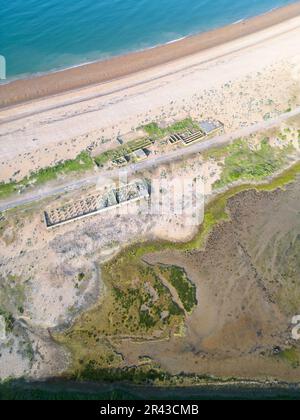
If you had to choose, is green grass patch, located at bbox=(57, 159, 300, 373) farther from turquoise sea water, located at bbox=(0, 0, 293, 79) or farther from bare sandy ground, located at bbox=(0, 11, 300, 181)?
turquoise sea water, located at bbox=(0, 0, 293, 79)

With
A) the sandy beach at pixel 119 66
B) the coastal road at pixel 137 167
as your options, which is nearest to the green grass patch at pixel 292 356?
the coastal road at pixel 137 167

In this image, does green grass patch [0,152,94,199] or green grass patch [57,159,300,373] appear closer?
green grass patch [57,159,300,373]

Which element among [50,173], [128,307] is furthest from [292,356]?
[50,173]

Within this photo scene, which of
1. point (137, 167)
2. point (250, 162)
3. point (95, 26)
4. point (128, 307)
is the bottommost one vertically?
point (128, 307)

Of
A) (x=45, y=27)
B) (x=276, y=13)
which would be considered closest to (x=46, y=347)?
(x=45, y=27)

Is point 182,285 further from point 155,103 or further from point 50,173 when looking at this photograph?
point 155,103

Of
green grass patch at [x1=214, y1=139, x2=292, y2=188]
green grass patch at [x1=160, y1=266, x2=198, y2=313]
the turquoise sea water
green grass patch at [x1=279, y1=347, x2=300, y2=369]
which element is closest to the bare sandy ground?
green grass patch at [x1=214, y1=139, x2=292, y2=188]

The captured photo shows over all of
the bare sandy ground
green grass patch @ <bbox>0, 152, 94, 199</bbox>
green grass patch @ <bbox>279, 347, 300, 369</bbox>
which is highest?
the bare sandy ground
